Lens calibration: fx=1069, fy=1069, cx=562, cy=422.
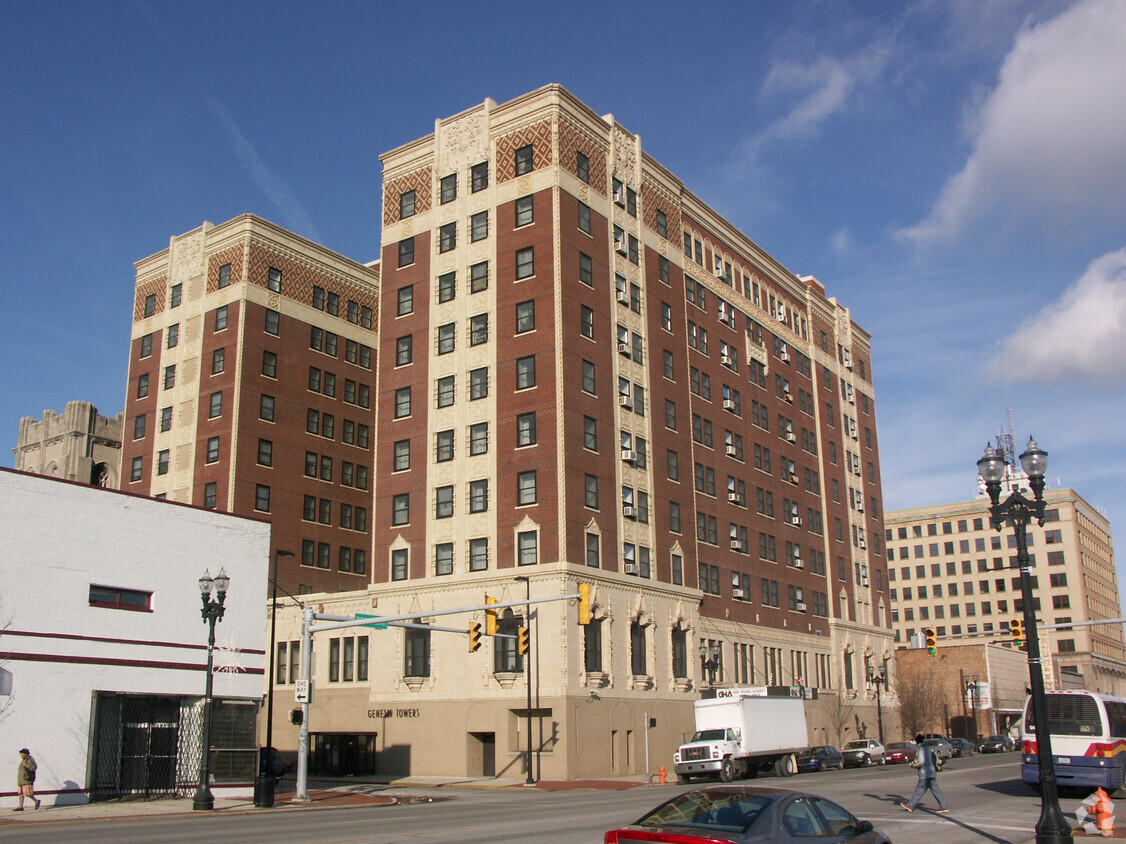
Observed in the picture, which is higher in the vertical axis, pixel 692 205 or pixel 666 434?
pixel 692 205

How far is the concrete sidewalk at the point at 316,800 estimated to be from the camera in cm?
2989

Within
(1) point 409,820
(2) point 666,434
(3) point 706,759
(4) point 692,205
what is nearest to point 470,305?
(2) point 666,434

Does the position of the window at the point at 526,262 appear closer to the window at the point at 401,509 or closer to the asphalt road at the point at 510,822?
the window at the point at 401,509

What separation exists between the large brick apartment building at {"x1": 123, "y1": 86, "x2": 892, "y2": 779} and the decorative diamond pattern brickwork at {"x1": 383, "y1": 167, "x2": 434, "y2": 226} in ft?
0.51

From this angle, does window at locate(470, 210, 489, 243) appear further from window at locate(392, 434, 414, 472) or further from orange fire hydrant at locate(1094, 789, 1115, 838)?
orange fire hydrant at locate(1094, 789, 1115, 838)

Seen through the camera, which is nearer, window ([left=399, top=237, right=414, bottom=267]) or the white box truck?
the white box truck

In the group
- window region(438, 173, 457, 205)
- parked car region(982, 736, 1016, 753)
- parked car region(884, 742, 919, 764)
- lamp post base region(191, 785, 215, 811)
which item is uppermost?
window region(438, 173, 457, 205)

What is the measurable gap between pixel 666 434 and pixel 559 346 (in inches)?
444

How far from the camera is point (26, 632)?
3341cm

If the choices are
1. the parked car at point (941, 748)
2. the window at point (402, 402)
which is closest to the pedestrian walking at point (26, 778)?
the window at point (402, 402)

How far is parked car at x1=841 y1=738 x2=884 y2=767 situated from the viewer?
204 feet

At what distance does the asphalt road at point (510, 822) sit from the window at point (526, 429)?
20.9m

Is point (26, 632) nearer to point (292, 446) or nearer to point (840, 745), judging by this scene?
point (292, 446)

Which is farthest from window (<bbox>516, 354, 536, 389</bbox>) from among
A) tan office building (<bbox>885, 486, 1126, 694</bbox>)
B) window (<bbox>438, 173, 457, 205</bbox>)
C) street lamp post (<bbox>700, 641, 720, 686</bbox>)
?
tan office building (<bbox>885, 486, 1126, 694</bbox>)
